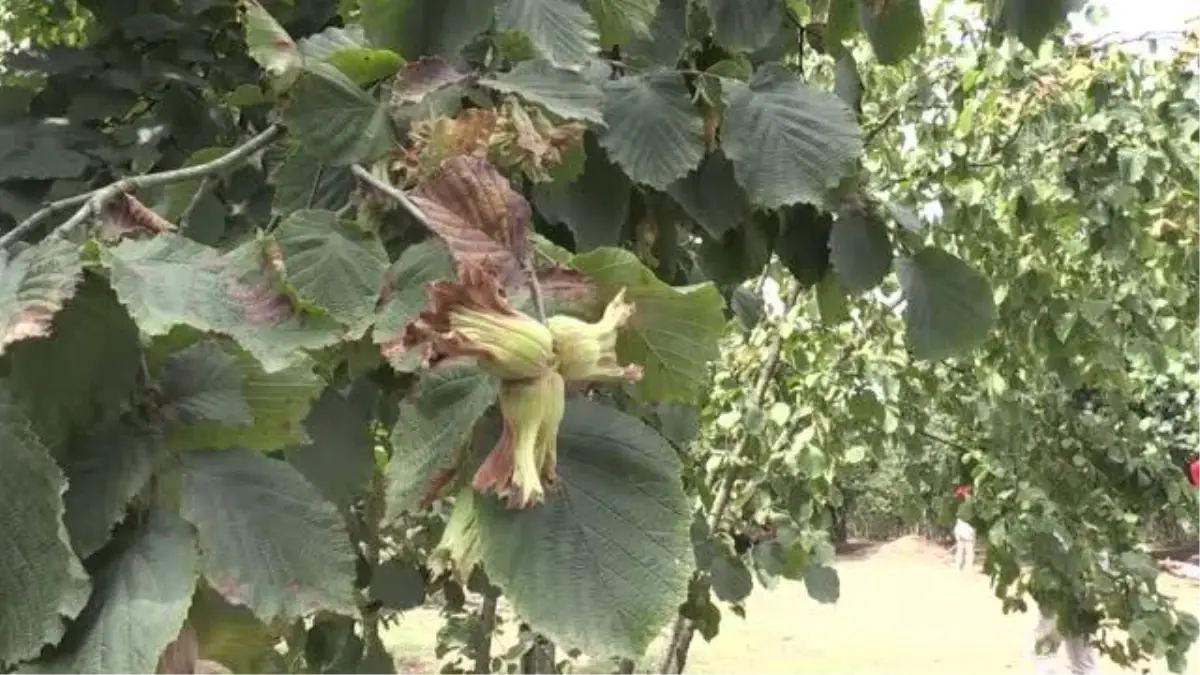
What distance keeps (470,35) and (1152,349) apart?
7.84 feet

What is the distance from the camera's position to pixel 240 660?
405 millimetres

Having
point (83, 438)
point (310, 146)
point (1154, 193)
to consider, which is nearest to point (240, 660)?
point (83, 438)

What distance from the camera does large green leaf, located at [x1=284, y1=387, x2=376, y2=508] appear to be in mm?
612

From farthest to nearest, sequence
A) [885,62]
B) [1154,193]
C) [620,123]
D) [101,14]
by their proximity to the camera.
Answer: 1. [1154,193]
2. [101,14]
3. [885,62]
4. [620,123]

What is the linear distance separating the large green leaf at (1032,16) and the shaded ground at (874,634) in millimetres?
4499

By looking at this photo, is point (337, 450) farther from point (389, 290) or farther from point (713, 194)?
point (713, 194)

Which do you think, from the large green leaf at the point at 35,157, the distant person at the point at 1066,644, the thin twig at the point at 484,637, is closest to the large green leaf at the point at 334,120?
the large green leaf at the point at 35,157

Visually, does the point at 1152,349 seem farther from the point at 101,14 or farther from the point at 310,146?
the point at 310,146

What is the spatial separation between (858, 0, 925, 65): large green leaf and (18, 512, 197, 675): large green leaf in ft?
2.44

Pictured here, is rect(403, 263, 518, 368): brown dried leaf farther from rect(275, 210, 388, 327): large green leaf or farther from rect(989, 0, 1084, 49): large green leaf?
rect(989, 0, 1084, 49): large green leaf

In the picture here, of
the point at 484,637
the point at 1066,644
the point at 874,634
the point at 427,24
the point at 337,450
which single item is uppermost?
the point at 427,24

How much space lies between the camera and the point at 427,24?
597 mm

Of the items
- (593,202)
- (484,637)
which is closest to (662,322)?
(593,202)

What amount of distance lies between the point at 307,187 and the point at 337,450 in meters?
A: 0.13
